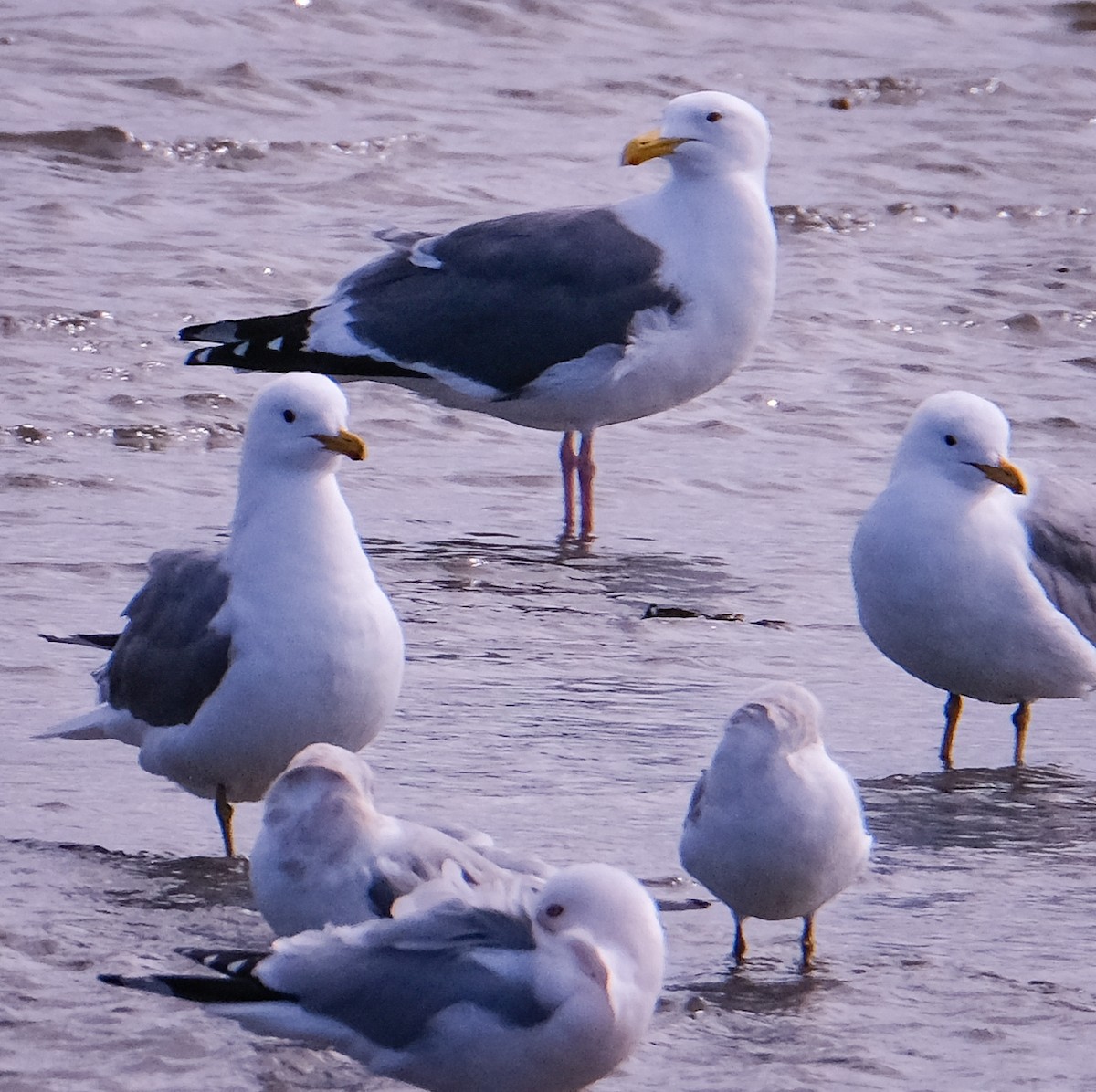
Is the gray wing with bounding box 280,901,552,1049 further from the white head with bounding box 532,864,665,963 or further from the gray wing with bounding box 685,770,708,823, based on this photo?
the gray wing with bounding box 685,770,708,823

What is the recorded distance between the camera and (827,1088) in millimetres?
4094

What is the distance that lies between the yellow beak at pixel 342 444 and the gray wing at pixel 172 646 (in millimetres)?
345

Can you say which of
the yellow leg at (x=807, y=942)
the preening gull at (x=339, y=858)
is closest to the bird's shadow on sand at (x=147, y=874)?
the preening gull at (x=339, y=858)

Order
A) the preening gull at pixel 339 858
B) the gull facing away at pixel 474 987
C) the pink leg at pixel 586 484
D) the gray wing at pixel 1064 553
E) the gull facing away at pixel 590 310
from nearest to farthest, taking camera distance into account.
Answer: the gull facing away at pixel 474 987 → the preening gull at pixel 339 858 → the gray wing at pixel 1064 553 → the pink leg at pixel 586 484 → the gull facing away at pixel 590 310

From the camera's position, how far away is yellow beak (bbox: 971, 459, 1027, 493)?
5.78 meters

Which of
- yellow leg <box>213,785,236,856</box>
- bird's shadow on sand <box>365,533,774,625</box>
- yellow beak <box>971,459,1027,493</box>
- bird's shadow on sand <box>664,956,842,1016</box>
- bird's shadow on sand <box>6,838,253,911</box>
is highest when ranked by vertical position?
yellow beak <box>971,459,1027,493</box>

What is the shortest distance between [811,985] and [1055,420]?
5.00 metres

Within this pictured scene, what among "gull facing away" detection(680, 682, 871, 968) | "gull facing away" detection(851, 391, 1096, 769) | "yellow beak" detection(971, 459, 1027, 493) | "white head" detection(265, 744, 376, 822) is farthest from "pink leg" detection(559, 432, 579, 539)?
"white head" detection(265, 744, 376, 822)

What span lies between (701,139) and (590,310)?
0.73 metres

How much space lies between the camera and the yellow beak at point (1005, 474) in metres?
5.78

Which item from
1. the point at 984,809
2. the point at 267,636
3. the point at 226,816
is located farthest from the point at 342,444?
the point at 984,809

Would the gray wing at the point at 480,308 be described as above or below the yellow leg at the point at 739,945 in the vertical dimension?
above

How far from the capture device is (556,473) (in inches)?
342

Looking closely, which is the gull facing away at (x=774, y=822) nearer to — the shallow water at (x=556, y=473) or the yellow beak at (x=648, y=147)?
the shallow water at (x=556, y=473)
